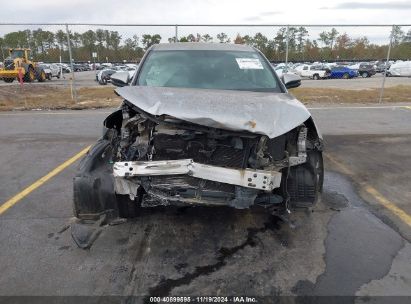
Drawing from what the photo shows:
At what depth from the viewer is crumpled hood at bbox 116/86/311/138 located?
9.84ft

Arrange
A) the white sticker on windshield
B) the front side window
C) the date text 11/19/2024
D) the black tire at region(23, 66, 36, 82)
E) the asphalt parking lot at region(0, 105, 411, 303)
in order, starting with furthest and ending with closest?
1. the black tire at region(23, 66, 36, 82)
2. the white sticker on windshield
3. the front side window
4. the asphalt parking lot at region(0, 105, 411, 303)
5. the date text 11/19/2024

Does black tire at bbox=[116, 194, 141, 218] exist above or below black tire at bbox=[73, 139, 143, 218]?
below

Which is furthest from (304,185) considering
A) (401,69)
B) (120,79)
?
(401,69)

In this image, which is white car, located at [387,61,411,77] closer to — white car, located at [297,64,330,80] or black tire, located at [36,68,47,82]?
white car, located at [297,64,330,80]

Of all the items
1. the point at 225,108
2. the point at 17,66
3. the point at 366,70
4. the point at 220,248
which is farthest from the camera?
the point at 366,70

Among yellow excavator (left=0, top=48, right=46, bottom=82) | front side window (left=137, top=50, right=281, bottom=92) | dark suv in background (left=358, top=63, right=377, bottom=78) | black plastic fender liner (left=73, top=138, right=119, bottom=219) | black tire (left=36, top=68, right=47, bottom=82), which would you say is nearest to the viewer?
black plastic fender liner (left=73, top=138, right=119, bottom=219)

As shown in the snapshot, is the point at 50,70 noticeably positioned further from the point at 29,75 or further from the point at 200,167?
the point at 200,167

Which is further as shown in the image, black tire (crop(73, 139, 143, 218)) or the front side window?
the front side window

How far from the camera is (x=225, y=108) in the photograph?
3.24m

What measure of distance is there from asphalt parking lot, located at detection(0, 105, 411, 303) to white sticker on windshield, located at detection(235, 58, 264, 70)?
1.78 meters

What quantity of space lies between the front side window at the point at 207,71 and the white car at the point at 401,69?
Result: 37.7 m

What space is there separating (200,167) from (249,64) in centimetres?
223

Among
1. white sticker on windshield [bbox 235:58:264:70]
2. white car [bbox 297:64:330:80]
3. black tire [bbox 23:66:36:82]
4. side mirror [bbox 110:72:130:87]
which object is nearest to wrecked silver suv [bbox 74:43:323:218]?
white sticker on windshield [bbox 235:58:264:70]

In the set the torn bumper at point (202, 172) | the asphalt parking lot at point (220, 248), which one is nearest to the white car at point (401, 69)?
the asphalt parking lot at point (220, 248)
